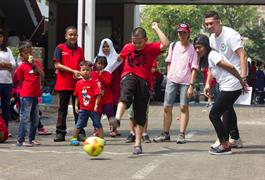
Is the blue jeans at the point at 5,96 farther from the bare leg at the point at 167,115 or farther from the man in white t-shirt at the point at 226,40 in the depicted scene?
the man in white t-shirt at the point at 226,40

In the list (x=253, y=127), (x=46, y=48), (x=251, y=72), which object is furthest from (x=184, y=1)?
(x=253, y=127)

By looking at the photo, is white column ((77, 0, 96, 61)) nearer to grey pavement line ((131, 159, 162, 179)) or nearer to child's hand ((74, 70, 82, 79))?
child's hand ((74, 70, 82, 79))

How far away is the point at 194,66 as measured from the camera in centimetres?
973

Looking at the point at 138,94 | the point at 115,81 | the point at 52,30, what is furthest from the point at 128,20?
the point at 138,94

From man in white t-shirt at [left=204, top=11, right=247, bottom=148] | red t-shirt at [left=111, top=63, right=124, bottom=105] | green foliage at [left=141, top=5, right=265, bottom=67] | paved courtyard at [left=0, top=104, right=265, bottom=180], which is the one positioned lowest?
paved courtyard at [left=0, top=104, right=265, bottom=180]

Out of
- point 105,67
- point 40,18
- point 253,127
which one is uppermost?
point 40,18

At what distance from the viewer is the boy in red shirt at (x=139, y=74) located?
838 cm

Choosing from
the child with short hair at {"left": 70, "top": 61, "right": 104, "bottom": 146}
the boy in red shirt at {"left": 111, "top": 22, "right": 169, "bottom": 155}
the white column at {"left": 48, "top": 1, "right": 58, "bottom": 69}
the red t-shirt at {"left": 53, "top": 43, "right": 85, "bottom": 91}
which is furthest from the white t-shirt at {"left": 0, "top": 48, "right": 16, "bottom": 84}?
the white column at {"left": 48, "top": 1, "right": 58, "bottom": 69}

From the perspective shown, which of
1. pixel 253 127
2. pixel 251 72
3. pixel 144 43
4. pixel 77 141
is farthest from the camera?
pixel 251 72

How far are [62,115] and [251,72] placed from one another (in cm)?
1594

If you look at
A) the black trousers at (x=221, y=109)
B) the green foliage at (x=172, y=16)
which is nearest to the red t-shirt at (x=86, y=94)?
the black trousers at (x=221, y=109)

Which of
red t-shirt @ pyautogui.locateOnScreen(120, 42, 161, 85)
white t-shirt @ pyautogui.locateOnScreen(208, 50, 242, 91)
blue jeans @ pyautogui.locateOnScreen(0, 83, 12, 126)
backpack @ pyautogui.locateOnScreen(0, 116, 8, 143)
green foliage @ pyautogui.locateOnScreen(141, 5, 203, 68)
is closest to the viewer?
white t-shirt @ pyautogui.locateOnScreen(208, 50, 242, 91)

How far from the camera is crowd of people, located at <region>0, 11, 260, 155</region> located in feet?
27.6

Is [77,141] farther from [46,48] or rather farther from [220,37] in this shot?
[46,48]
